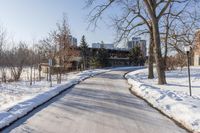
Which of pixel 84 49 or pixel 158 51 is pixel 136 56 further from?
pixel 158 51

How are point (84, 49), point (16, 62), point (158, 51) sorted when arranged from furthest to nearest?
point (84, 49) < point (16, 62) < point (158, 51)

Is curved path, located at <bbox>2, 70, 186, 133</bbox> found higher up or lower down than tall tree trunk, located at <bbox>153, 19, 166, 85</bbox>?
lower down

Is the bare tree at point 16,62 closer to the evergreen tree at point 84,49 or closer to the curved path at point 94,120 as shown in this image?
the curved path at point 94,120

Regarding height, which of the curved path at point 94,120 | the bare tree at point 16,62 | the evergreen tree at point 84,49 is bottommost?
the curved path at point 94,120

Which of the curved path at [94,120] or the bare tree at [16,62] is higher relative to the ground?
the bare tree at [16,62]

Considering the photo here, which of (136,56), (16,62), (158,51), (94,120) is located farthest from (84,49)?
(94,120)

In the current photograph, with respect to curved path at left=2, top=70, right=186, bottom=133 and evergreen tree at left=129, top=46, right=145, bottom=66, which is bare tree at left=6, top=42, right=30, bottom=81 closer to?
curved path at left=2, top=70, right=186, bottom=133

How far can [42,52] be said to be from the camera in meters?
53.9

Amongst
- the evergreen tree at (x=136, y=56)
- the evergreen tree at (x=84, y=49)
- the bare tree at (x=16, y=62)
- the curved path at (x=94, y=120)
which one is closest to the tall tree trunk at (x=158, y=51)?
the curved path at (x=94, y=120)

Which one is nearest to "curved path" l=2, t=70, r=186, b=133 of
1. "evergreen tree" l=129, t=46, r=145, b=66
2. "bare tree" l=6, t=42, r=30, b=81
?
"bare tree" l=6, t=42, r=30, b=81

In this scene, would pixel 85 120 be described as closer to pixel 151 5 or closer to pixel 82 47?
pixel 151 5

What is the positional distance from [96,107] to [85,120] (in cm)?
292

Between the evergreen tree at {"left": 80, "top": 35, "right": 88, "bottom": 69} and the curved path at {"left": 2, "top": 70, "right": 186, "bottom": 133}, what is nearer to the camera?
the curved path at {"left": 2, "top": 70, "right": 186, "bottom": 133}

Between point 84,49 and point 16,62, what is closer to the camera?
point 16,62
